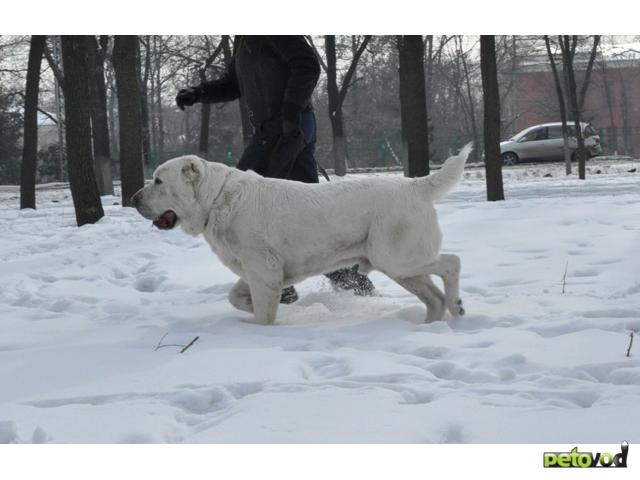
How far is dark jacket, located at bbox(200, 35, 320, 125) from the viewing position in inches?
240

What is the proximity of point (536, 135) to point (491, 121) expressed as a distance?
63.8 feet

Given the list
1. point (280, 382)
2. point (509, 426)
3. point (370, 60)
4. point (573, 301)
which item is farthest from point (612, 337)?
point (370, 60)

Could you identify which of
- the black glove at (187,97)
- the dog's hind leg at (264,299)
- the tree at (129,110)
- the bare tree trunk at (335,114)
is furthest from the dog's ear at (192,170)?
the bare tree trunk at (335,114)

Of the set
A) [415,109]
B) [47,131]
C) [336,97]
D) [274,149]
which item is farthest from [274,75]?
[47,131]

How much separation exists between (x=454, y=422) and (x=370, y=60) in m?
36.3

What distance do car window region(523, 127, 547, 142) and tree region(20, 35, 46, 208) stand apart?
68.3ft

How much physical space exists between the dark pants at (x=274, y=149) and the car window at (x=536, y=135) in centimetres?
2826

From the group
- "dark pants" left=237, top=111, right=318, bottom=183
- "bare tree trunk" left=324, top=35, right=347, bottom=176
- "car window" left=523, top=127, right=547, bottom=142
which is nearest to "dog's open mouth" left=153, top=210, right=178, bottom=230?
"dark pants" left=237, top=111, right=318, bottom=183

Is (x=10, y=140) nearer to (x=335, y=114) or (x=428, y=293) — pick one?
(x=335, y=114)

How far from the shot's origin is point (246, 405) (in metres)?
3.66

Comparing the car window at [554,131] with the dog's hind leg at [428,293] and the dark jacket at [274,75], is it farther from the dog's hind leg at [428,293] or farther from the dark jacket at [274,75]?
the dog's hind leg at [428,293]
